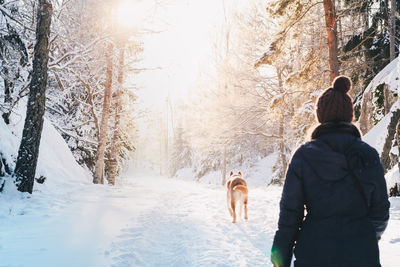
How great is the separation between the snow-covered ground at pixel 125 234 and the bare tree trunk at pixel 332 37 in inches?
174

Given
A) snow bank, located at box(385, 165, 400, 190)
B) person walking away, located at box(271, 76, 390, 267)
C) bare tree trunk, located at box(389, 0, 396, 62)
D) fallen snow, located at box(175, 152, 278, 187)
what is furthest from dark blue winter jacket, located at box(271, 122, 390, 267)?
fallen snow, located at box(175, 152, 278, 187)

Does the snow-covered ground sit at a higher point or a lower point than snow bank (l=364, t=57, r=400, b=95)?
lower

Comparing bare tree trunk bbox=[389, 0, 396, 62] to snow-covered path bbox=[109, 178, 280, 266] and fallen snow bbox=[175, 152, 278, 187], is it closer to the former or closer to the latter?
snow-covered path bbox=[109, 178, 280, 266]

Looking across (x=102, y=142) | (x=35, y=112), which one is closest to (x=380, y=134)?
(x=35, y=112)

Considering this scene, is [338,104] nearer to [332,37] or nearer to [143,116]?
[332,37]

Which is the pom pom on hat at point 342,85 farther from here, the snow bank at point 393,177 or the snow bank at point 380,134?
the snow bank at point 380,134

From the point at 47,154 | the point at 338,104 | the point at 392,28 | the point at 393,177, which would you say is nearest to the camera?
the point at 338,104

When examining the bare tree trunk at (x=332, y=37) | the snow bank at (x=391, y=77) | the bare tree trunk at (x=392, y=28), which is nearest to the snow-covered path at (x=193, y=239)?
the bare tree trunk at (x=332, y=37)

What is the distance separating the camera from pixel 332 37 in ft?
27.3

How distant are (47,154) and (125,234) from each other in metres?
6.66

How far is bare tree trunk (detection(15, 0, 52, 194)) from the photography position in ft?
21.9

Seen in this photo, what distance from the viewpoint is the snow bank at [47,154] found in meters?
7.52

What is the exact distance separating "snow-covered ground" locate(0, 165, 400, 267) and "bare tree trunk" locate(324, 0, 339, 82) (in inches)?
174

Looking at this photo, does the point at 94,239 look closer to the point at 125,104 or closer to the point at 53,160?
the point at 53,160
